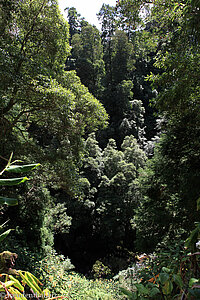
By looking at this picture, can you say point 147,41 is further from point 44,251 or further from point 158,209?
point 44,251

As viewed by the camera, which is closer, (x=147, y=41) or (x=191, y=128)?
(x=147, y=41)

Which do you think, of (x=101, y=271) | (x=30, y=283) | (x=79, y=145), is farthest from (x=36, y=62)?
(x=101, y=271)

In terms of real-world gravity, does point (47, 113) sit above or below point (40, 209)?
above

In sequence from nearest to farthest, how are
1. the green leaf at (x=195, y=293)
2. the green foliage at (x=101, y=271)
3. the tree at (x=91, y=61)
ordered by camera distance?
the green leaf at (x=195, y=293) → the green foliage at (x=101, y=271) → the tree at (x=91, y=61)

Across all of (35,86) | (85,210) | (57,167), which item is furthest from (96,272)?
(35,86)

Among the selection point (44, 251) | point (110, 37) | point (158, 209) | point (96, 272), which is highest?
point (110, 37)

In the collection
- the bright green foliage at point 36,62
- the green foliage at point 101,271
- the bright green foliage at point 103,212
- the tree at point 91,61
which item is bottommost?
the green foliage at point 101,271

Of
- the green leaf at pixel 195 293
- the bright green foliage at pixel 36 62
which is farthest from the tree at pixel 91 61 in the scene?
the green leaf at pixel 195 293

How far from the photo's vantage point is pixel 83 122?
491 centimetres

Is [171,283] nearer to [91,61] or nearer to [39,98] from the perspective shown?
[39,98]

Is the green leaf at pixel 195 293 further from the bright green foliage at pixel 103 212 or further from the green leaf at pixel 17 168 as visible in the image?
the bright green foliage at pixel 103 212

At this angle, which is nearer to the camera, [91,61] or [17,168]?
[17,168]

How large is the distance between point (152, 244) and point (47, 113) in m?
4.37

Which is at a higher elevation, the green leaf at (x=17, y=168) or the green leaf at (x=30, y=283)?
the green leaf at (x=17, y=168)
